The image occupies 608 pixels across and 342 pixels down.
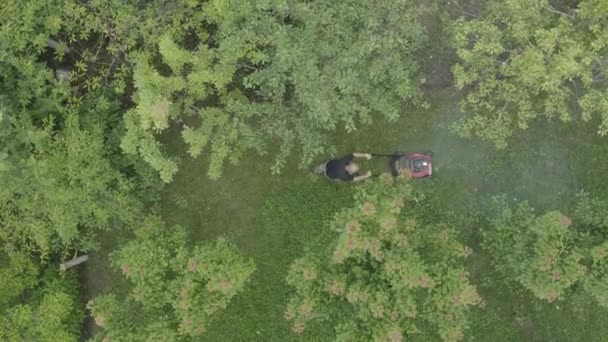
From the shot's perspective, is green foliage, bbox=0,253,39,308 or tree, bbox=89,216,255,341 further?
green foliage, bbox=0,253,39,308

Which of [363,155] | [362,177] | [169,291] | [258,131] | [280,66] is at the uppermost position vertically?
[280,66]

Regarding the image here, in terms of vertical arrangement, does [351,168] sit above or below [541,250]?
below

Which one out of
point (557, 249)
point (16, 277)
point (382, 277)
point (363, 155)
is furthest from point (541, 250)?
point (16, 277)

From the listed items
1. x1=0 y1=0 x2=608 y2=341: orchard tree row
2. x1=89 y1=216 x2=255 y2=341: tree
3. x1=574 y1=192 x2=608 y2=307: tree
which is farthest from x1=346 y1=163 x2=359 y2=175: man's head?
x1=574 y1=192 x2=608 y2=307: tree

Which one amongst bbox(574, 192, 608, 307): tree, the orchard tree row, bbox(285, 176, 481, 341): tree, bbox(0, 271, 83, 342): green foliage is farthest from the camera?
bbox(0, 271, 83, 342): green foliage

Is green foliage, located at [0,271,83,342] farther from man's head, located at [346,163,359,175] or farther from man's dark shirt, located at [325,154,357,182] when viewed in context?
man's head, located at [346,163,359,175]

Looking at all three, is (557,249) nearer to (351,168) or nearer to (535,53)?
(535,53)

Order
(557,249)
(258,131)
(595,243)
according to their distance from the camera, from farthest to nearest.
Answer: (258,131), (595,243), (557,249)

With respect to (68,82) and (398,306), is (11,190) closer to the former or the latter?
(68,82)
